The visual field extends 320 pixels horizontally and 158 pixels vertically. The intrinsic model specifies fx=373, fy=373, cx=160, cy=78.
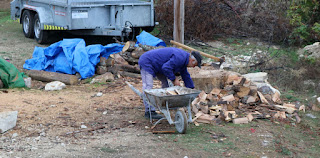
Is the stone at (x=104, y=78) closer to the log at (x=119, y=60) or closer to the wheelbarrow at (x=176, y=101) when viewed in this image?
the log at (x=119, y=60)

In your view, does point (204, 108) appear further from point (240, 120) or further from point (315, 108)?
point (315, 108)

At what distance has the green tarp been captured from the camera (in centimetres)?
766

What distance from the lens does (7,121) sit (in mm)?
5277

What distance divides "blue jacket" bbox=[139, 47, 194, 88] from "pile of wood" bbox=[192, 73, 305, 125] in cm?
65

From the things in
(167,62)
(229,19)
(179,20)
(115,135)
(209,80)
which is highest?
(229,19)

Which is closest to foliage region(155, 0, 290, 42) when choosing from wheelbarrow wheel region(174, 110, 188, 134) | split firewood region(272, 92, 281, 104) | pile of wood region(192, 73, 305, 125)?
split firewood region(272, 92, 281, 104)

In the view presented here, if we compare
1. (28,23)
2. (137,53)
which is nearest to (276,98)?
(137,53)

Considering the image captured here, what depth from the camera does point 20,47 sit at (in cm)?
1106

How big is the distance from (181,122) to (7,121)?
2462mm

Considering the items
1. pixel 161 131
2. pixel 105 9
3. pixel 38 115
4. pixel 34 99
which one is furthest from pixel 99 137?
pixel 105 9

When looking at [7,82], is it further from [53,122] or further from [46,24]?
[46,24]

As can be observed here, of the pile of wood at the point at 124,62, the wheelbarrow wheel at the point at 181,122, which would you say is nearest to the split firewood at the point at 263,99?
the wheelbarrow wheel at the point at 181,122

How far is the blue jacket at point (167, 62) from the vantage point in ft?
18.2

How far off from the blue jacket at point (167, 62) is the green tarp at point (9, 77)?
10.9 ft
